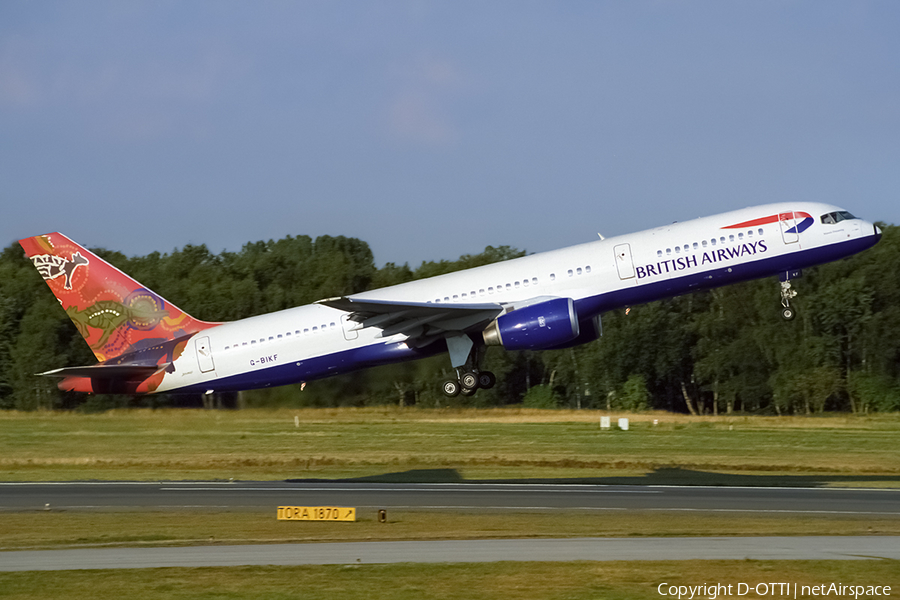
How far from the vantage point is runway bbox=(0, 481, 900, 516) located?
2919 centimetres

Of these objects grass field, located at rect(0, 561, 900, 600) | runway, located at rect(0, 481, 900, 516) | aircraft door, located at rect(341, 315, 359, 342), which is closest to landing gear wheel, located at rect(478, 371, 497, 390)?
runway, located at rect(0, 481, 900, 516)

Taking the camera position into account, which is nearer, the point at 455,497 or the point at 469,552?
the point at 469,552

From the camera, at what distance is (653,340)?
270 ft

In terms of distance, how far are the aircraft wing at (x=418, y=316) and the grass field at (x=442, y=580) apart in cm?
1235

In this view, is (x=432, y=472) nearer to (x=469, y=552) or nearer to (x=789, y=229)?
(x=789, y=229)

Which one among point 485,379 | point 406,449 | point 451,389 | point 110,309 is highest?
point 110,309

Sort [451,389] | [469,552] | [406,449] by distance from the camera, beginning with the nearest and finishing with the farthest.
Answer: [469,552], [451,389], [406,449]

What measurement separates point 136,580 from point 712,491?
67.1 feet

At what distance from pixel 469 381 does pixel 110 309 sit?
14153mm

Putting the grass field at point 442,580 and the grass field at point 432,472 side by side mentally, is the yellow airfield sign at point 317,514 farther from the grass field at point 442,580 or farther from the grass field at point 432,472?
the grass field at point 442,580

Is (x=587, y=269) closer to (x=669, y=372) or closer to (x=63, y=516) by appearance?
(x=63, y=516)

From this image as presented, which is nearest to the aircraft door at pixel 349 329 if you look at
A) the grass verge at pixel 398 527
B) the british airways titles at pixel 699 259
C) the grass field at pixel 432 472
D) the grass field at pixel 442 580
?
the grass verge at pixel 398 527

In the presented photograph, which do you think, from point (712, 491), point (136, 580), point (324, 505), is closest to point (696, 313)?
point (712, 491)

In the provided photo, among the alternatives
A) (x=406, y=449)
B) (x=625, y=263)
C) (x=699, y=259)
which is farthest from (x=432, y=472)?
(x=699, y=259)
